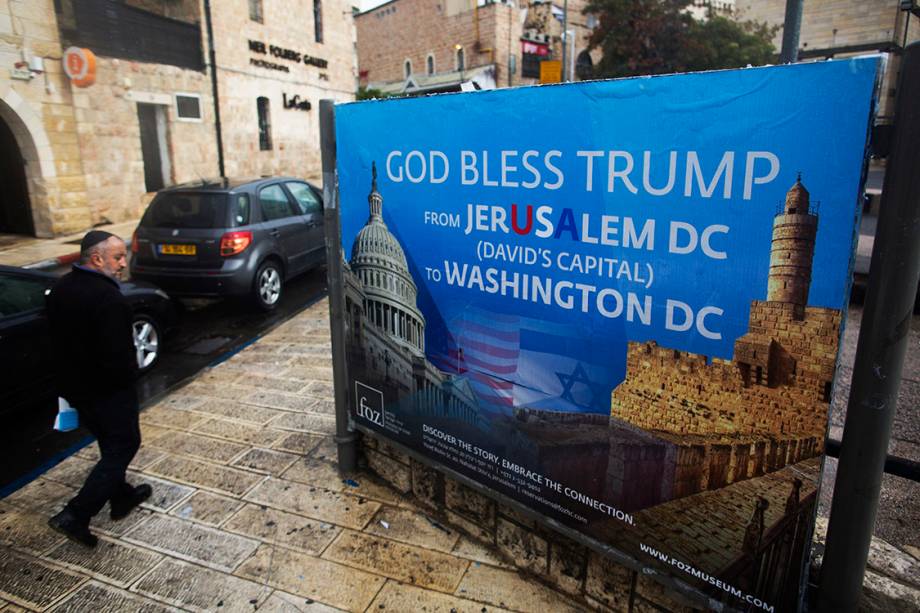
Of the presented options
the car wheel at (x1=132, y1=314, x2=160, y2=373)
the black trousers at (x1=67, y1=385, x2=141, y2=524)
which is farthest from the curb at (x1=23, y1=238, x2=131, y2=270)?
the black trousers at (x1=67, y1=385, x2=141, y2=524)

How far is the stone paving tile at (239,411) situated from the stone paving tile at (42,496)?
1.25m

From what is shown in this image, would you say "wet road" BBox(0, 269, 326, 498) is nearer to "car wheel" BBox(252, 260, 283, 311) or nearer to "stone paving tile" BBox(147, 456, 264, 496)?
"car wheel" BBox(252, 260, 283, 311)

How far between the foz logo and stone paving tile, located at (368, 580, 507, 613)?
0.99 m

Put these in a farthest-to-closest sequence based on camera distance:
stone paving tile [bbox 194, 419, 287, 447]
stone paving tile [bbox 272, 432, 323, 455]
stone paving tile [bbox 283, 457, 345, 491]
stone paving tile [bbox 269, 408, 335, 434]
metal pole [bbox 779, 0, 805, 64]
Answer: metal pole [bbox 779, 0, 805, 64] → stone paving tile [bbox 269, 408, 335, 434] → stone paving tile [bbox 194, 419, 287, 447] → stone paving tile [bbox 272, 432, 323, 455] → stone paving tile [bbox 283, 457, 345, 491]

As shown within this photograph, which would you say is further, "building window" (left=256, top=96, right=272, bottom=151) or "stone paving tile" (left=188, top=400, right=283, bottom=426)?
"building window" (left=256, top=96, right=272, bottom=151)

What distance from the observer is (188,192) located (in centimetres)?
843

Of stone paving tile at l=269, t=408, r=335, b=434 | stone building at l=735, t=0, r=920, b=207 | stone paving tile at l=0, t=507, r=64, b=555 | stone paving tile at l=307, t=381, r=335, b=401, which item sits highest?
stone building at l=735, t=0, r=920, b=207

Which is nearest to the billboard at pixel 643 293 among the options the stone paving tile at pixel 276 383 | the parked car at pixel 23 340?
the stone paving tile at pixel 276 383

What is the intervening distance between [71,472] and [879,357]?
484 centimetres

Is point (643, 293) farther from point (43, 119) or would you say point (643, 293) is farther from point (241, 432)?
point (43, 119)

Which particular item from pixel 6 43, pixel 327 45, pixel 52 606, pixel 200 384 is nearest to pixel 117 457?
pixel 52 606

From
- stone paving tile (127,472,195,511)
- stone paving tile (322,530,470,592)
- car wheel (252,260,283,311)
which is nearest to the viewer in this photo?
stone paving tile (322,530,470,592)

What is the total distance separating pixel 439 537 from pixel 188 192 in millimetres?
6805

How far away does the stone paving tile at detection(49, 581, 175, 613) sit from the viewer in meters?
3.01
